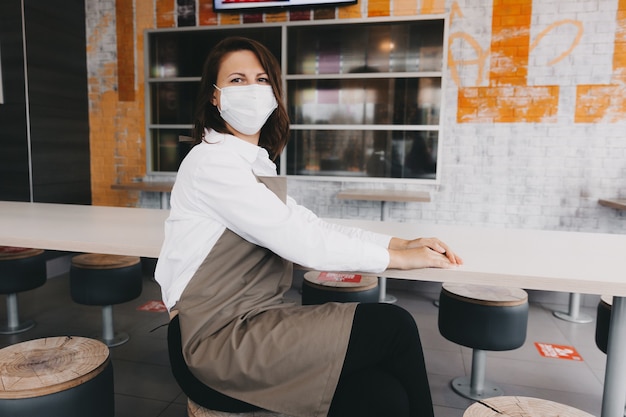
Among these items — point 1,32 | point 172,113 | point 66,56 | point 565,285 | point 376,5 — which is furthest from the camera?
point 172,113

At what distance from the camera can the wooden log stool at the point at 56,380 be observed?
117 cm

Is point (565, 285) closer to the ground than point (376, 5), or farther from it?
closer to the ground

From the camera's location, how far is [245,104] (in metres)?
1.35

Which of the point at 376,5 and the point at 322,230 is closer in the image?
the point at 322,230

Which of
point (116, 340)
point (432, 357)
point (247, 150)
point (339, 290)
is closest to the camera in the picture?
point (247, 150)


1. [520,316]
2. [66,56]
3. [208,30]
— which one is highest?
[208,30]

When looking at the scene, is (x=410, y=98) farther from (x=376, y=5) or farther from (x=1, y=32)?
(x=1, y=32)

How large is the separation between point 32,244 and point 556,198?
384 cm

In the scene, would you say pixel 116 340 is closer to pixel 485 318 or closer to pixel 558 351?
pixel 485 318

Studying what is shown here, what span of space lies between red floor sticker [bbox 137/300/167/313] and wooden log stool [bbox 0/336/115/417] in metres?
2.08

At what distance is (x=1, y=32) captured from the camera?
379 centimetres

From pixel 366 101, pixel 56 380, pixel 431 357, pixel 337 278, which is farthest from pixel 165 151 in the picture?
pixel 56 380

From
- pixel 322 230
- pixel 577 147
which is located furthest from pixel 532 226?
pixel 322 230

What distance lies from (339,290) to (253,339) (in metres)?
1.20
